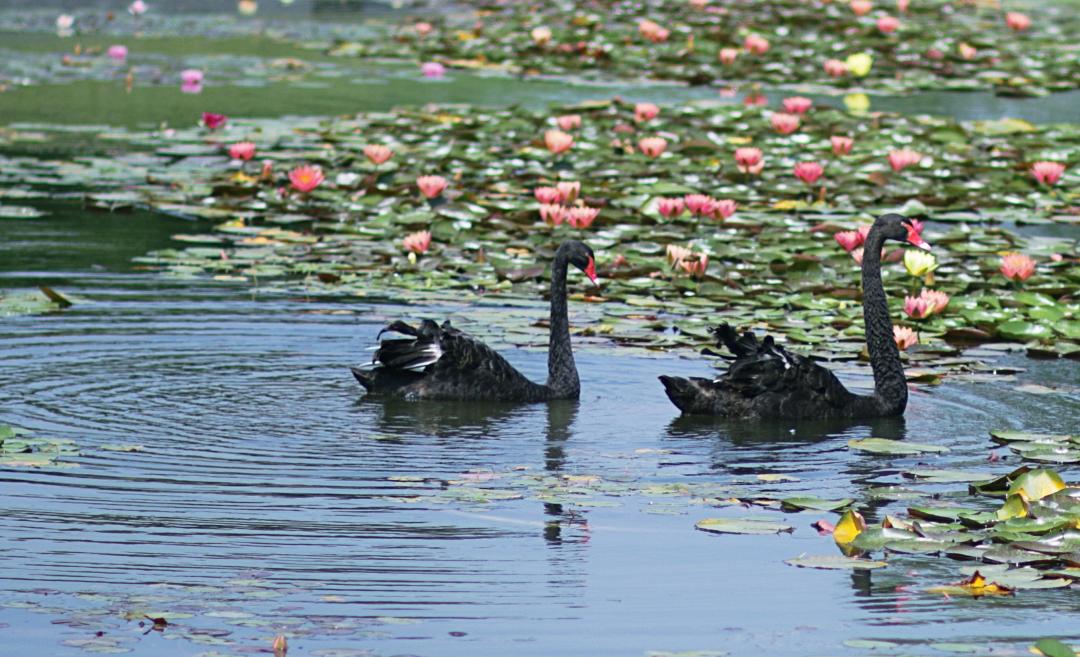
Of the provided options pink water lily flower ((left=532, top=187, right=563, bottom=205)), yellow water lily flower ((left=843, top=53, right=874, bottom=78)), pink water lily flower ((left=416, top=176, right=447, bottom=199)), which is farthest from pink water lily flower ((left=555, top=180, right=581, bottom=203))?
yellow water lily flower ((left=843, top=53, right=874, bottom=78))

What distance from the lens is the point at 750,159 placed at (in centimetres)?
1338

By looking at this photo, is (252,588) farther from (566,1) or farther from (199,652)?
(566,1)

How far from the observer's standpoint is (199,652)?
15.4 ft

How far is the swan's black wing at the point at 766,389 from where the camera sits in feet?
26.2

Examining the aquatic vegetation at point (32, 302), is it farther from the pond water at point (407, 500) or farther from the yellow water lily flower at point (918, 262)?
the yellow water lily flower at point (918, 262)

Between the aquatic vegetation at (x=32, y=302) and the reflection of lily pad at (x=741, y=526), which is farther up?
the aquatic vegetation at (x=32, y=302)

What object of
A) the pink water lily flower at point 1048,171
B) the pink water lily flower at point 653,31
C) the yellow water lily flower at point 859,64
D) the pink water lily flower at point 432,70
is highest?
the pink water lily flower at point 653,31

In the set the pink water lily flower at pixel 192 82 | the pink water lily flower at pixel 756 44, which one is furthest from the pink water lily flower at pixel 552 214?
the pink water lily flower at pixel 756 44

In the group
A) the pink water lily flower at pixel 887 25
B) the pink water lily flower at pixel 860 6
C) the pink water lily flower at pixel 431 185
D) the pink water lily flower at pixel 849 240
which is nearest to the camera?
the pink water lily flower at pixel 849 240

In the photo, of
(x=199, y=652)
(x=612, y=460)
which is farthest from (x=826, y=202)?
(x=199, y=652)

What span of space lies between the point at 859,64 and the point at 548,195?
29.2 feet

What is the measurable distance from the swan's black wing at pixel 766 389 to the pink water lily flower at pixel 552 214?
3.81 metres

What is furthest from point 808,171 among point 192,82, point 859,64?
point 192,82

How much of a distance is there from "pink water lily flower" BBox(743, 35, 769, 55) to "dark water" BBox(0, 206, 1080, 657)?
11866 millimetres
